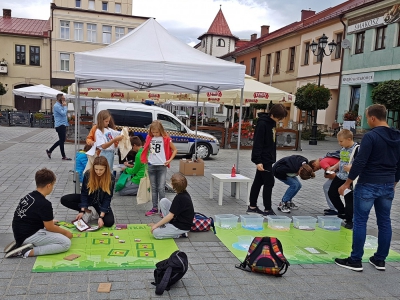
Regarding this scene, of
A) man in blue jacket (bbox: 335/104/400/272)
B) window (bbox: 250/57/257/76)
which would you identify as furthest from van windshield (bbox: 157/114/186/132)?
window (bbox: 250/57/257/76)

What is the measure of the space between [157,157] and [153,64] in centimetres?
161

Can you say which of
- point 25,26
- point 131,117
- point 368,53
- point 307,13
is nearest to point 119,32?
point 25,26

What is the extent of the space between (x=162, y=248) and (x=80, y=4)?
44.6 meters

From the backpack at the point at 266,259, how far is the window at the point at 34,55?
3923cm

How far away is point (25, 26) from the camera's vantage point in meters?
39.2

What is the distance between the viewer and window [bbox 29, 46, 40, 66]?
37719 millimetres

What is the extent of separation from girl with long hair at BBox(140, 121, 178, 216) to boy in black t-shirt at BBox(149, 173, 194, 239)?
3.67ft

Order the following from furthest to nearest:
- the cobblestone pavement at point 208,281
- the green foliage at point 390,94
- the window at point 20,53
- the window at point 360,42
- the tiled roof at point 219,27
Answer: the tiled roof at point 219,27 < the window at point 20,53 < the window at point 360,42 < the green foliage at point 390,94 < the cobblestone pavement at point 208,281

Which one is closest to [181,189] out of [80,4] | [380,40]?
[380,40]

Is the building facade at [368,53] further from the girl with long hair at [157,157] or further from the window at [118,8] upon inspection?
the window at [118,8]

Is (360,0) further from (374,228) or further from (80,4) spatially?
(80,4)

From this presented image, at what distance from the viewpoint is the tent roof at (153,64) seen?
6039 millimetres

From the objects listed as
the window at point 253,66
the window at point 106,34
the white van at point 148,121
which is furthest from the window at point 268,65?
the white van at point 148,121

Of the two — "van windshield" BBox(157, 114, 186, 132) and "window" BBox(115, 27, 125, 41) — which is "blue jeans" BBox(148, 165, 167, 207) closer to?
"van windshield" BBox(157, 114, 186, 132)
